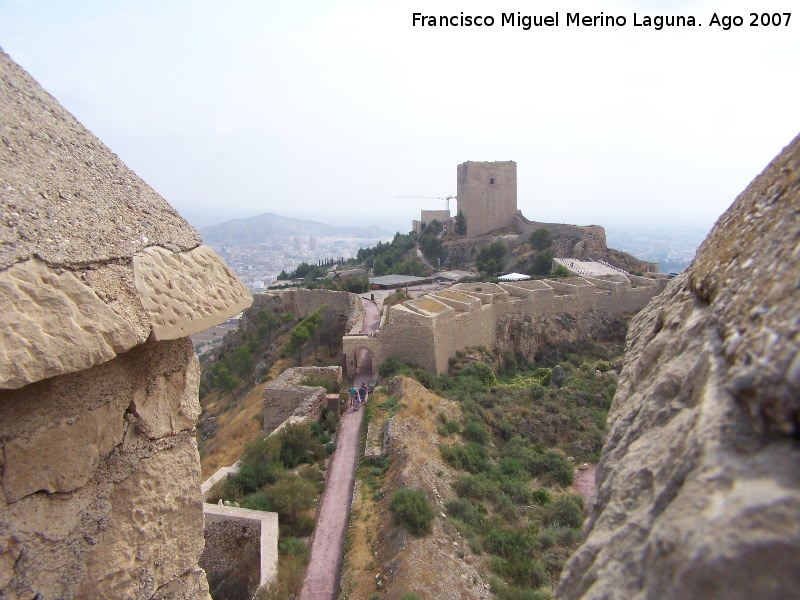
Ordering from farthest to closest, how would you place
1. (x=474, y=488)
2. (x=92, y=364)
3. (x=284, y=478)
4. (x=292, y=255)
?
(x=292, y=255), (x=474, y=488), (x=284, y=478), (x=92, y=364)

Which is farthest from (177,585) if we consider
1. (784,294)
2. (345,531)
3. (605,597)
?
(345,531)

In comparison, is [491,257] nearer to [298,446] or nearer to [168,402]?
[298,446]

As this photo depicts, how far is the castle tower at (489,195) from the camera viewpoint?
43.6m

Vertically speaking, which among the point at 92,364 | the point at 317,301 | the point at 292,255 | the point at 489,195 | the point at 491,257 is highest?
the point at 489,195

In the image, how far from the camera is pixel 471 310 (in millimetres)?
19250

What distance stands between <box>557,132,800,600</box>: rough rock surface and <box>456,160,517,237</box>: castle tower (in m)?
43.0

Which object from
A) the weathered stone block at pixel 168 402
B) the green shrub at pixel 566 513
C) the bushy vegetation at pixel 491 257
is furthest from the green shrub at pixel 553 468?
the bushy vegetation at pixel 491 257

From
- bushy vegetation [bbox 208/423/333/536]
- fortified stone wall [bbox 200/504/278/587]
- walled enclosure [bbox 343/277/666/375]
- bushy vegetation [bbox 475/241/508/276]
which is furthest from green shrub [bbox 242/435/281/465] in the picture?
bushy vegetation [bbox 475/241/508/276]

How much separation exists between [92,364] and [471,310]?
17724 mm

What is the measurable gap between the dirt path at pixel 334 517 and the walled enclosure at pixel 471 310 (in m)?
3.67

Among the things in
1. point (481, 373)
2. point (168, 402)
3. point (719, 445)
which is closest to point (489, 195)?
point (481, 373)

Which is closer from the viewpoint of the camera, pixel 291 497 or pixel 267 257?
pixel 291 497

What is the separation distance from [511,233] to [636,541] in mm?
43533

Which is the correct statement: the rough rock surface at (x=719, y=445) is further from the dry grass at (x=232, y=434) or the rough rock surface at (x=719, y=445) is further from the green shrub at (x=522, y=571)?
the dry grass at (x=232, y=434)
